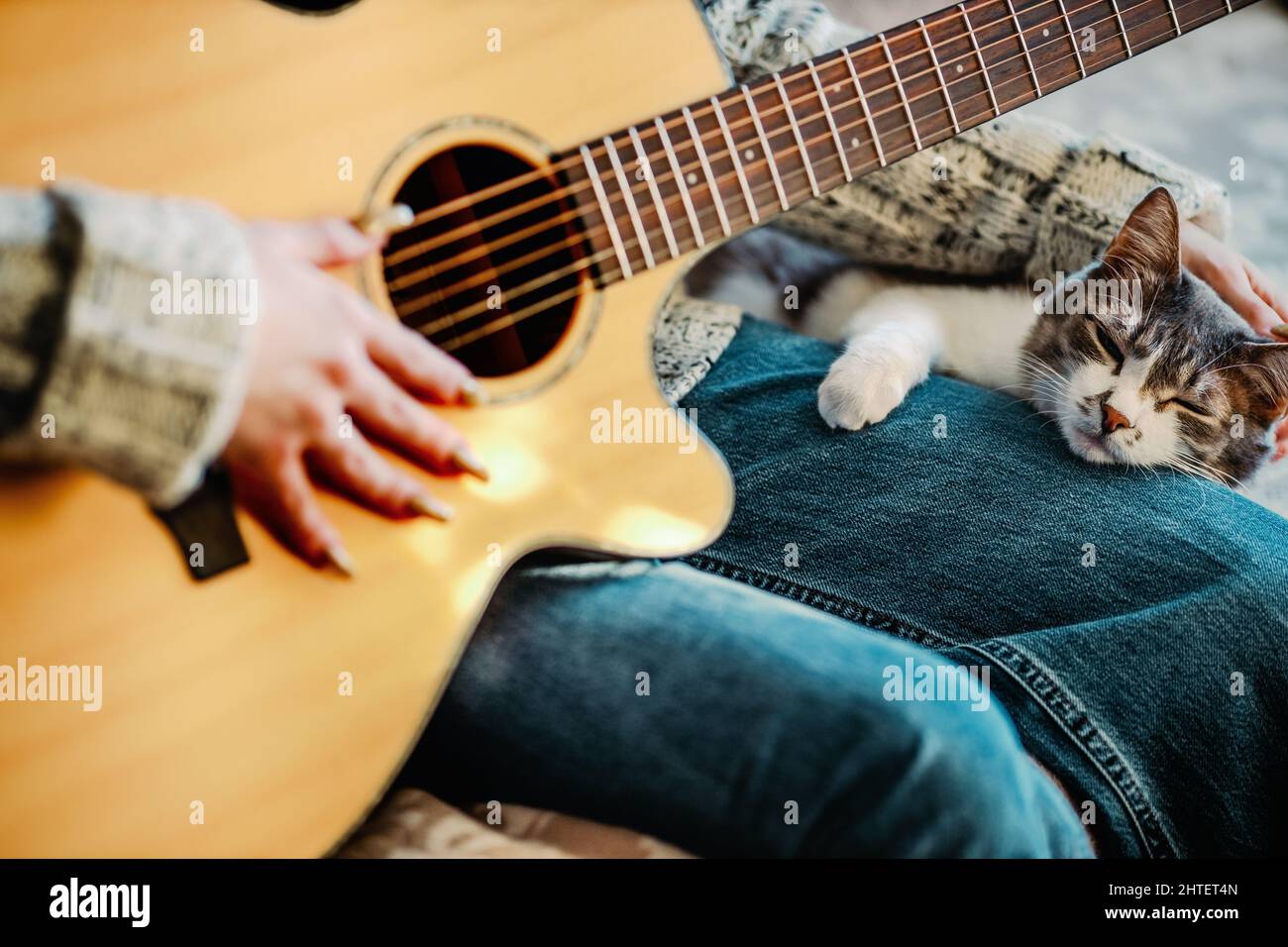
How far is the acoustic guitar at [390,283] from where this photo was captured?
0.59 m

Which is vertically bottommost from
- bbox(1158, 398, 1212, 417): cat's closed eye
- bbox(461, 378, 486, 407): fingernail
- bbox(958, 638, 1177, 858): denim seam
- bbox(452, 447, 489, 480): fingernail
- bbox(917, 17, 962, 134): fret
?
bbox(958, 638, 1177, 858): denim seam

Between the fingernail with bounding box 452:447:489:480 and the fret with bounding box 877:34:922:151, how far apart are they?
0.48 meters

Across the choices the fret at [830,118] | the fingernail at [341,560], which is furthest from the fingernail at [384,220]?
the fret at [830,118]

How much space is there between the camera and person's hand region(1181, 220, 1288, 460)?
40.1 inches

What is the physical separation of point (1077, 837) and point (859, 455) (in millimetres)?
397

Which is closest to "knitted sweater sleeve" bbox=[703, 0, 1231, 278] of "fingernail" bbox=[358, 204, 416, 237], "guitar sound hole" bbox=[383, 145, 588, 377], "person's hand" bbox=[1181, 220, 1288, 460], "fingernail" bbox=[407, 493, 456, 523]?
"person's hand" bbox=[1181, 220, 1288, 460]

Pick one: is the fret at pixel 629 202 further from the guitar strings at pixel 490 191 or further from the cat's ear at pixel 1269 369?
the cat's ear at pixel 1269 369

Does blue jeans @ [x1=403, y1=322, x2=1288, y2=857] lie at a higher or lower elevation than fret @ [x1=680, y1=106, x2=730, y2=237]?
lower

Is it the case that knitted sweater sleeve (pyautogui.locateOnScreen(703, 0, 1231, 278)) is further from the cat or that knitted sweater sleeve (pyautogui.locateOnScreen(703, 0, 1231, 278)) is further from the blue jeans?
the blue jeans

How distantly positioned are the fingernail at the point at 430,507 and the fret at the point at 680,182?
304mm
